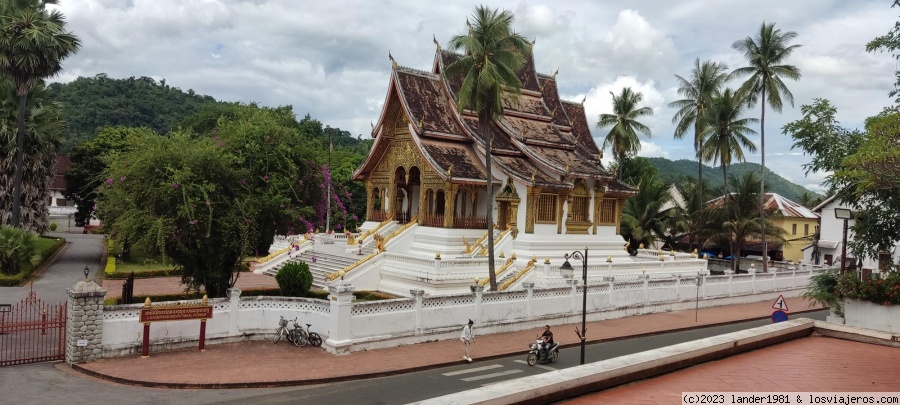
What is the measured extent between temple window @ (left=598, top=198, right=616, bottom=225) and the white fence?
838 centimetres

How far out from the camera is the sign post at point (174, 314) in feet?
47.3

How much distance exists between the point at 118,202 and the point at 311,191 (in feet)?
19.3

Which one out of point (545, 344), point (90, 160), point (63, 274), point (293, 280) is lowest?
point (63, 274)

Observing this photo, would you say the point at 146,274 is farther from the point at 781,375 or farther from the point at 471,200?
the point at 781,375

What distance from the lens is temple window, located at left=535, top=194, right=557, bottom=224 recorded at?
91.4 ft

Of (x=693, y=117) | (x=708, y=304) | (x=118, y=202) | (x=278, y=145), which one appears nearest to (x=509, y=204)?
(x=708, y=304)

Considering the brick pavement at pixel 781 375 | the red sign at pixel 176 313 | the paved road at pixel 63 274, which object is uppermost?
the brick pavement at pixel 781 375

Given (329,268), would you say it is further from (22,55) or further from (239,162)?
(22,55)

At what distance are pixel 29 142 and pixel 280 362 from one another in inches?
1086

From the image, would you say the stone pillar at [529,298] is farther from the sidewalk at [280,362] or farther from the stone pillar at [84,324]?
the stone pillar at [84,324]

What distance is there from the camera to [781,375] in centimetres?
752

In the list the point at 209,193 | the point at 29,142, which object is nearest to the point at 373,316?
the point at 209,193

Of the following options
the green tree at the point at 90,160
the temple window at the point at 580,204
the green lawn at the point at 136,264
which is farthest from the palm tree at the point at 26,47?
the temple window at the point at 580,204

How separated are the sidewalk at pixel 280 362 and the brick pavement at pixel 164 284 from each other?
916 centimetres
